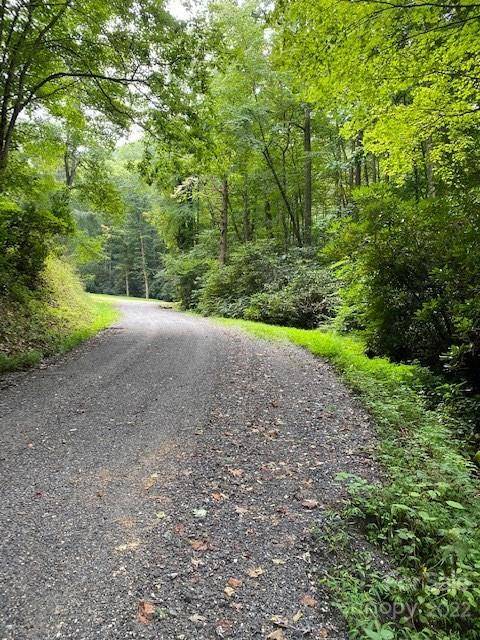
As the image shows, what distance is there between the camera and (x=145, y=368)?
275 inches

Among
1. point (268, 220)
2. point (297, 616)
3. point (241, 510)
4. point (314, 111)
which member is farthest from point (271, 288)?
point (297, 616)

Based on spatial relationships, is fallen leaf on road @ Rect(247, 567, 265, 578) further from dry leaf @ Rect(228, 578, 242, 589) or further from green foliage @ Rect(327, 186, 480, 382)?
green foliage @ Rect(327, 186, 480, 382)

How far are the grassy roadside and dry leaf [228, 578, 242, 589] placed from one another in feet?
1.78

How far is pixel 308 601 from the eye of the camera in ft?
7.30

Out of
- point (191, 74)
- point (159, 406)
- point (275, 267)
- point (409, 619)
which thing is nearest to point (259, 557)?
point (409, 619)

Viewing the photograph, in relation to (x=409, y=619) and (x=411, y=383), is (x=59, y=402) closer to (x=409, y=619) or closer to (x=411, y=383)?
(x=409, y=619)

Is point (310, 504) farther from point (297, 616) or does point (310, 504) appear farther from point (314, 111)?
point (314, 111)

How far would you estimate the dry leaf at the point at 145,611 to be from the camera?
206 centimetres

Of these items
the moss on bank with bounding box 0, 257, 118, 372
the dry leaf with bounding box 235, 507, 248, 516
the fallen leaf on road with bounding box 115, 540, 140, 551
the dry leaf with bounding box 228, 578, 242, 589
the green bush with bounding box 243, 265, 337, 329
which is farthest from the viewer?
the green bush with bounding box 243, 265, 337, 329

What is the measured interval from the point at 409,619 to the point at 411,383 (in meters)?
4.12

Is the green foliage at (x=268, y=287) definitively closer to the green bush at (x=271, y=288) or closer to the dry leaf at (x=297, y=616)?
the green bush at (x=271, y=288)

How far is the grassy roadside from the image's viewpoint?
2100 mm

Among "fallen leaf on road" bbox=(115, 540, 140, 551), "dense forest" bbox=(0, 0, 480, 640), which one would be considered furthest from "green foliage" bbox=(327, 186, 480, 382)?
"fallen leaf on road" bbox=(115, 540, 140, 551)

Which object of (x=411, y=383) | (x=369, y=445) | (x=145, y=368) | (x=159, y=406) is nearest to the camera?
(x=369, y=445)
